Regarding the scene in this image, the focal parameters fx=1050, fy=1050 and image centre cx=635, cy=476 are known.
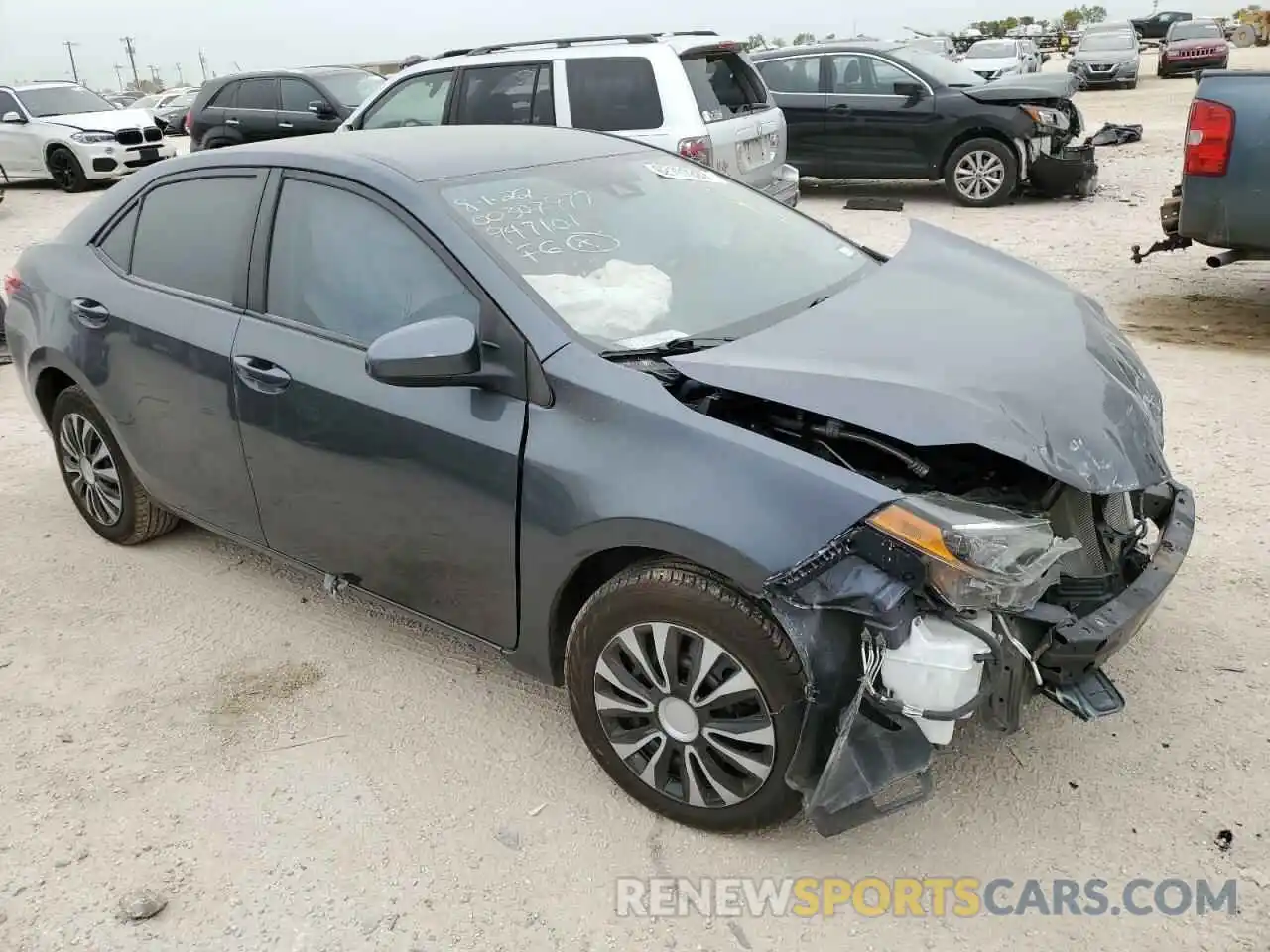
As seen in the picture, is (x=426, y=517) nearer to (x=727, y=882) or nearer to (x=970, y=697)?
(x=727, y=882)

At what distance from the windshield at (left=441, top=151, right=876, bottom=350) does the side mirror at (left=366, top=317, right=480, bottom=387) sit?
275mm

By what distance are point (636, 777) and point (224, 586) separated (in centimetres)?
210

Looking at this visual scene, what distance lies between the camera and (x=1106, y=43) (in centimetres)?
2636

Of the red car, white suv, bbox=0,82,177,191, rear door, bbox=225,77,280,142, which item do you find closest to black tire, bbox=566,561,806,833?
rear door, bbox=225,77,280,142

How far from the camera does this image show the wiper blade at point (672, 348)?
2.70 meters

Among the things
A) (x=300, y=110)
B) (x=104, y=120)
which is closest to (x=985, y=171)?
(x=300, y=110)

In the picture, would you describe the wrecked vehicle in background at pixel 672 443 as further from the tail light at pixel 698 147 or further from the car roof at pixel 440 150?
the tail light at pixel 698 147

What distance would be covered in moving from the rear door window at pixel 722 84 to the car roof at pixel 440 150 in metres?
4.60

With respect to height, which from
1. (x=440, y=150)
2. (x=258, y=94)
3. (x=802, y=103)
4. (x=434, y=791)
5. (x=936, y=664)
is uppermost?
(x=440, y=150)

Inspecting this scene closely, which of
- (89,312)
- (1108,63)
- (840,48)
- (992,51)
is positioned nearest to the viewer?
(89,312)

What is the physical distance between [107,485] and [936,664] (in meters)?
3.43

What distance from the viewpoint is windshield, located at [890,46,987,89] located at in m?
10.9

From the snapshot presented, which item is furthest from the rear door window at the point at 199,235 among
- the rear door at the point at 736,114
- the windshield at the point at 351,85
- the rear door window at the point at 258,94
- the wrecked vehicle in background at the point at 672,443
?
the rear door window at the point at 258,94

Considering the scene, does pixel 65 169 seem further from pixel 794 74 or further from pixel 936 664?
pixel 936 664
